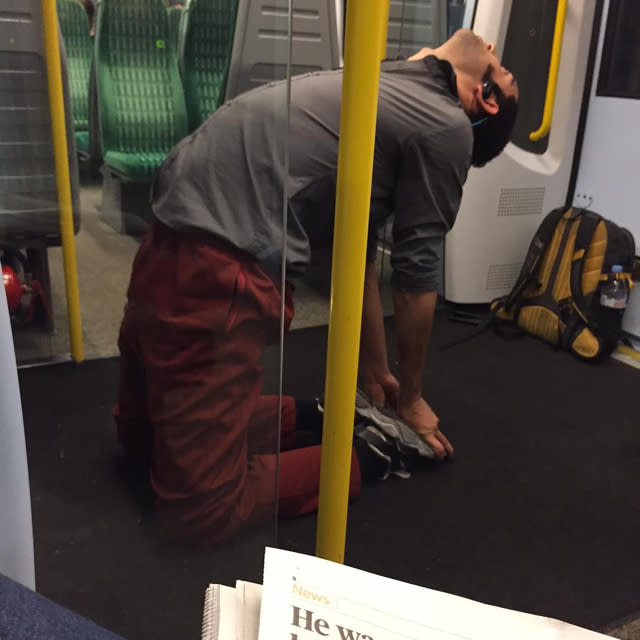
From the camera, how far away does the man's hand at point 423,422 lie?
1689mm

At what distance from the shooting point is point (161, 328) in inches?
45.9

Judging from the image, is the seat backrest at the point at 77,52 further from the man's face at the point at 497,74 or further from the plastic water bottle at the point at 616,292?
the plastic water bottle at the point at 616,292

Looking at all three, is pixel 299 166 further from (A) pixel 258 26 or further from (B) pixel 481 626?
(B) pixel 481 626

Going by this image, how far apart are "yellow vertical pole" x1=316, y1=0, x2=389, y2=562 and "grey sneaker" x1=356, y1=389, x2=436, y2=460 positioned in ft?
2.17

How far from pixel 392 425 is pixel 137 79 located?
3.29 feet

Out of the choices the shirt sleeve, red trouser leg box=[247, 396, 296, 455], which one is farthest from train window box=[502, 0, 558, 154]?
red trouser leg box=[247, 396, 296, 455]

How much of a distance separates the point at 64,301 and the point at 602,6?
218cm

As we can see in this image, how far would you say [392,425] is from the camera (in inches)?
63.2

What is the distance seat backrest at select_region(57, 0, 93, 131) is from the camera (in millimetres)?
1396

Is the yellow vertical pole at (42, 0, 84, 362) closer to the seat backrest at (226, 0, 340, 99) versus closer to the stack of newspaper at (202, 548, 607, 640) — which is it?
the seat backrest at (226, 0, 340, 99)

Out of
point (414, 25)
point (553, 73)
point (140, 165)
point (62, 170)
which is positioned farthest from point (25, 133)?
point (553, 73)

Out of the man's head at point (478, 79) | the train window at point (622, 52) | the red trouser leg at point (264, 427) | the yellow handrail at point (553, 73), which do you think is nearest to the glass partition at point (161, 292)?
the red trouser leg at point (264, 427)

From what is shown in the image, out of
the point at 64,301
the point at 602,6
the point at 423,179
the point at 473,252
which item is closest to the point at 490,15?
the point at 602,6

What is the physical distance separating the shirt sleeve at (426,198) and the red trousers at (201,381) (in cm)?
50
